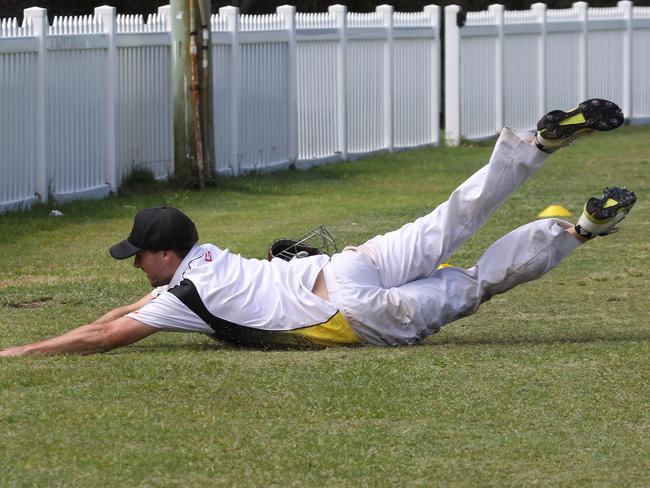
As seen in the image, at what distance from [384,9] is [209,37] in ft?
17.1

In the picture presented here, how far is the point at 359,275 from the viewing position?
787cm

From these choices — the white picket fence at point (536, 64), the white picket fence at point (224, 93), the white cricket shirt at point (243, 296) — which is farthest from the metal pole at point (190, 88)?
the white cricket shirt at point (243, 296)

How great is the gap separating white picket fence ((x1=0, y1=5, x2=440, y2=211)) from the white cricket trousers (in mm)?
7108

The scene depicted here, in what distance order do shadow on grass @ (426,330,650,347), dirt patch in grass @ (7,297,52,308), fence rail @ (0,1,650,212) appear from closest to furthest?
shadow on grass @ (426,330,650,347) → dirt patch in grass @ (7,297,52,308) → fence rail @ (0,1,650,212)

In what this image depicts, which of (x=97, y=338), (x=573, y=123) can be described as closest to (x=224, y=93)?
(x=573, y=123)

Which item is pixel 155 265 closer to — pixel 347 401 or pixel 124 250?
pixel 124 250

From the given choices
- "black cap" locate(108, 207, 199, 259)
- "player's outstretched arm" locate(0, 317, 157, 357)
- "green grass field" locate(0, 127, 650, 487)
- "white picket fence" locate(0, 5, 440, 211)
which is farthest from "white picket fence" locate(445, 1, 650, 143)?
"player's outstretched arm" locate(0, 317, 157, 357)

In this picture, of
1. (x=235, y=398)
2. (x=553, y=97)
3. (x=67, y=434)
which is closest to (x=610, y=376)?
(x=235, y=398)

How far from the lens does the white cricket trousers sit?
312 inches

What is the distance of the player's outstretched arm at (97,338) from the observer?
296 inches

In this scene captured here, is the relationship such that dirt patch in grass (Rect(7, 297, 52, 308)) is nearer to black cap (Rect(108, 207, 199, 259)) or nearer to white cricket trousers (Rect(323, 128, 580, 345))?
black cap (Rect(108, 207, 199, 259))

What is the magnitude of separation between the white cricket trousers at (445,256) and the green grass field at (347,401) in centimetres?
18

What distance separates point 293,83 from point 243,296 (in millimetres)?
12029

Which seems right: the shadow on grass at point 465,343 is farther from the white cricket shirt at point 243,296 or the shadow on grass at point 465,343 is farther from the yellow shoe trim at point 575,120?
the yellow shoe trim at point 575,120
